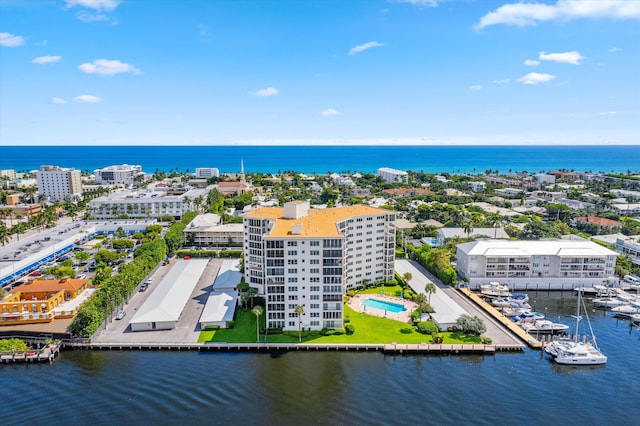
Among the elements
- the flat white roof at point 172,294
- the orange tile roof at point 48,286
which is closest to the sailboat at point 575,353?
the flat white roof at point 172,294

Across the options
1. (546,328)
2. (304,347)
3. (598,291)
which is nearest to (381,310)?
(304,347)

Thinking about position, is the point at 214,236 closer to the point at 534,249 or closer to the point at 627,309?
the point at 534,249

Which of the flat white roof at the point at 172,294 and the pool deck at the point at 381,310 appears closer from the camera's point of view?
the flat white roof at the point at 172,294

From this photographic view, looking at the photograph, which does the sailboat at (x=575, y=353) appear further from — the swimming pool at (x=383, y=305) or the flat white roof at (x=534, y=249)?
the flat white roof at (x=534, y=249)

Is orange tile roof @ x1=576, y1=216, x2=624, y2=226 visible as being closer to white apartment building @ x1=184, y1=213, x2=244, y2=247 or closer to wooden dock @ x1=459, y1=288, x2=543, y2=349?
wooden dock @ x1=459, y1=288, x2=543, y2=349

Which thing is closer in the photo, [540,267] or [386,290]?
[386,290]

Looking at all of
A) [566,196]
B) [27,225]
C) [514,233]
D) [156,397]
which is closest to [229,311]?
[156,397]

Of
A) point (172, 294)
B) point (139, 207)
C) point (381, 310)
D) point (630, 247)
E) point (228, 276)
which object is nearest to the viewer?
point (381, 310)
